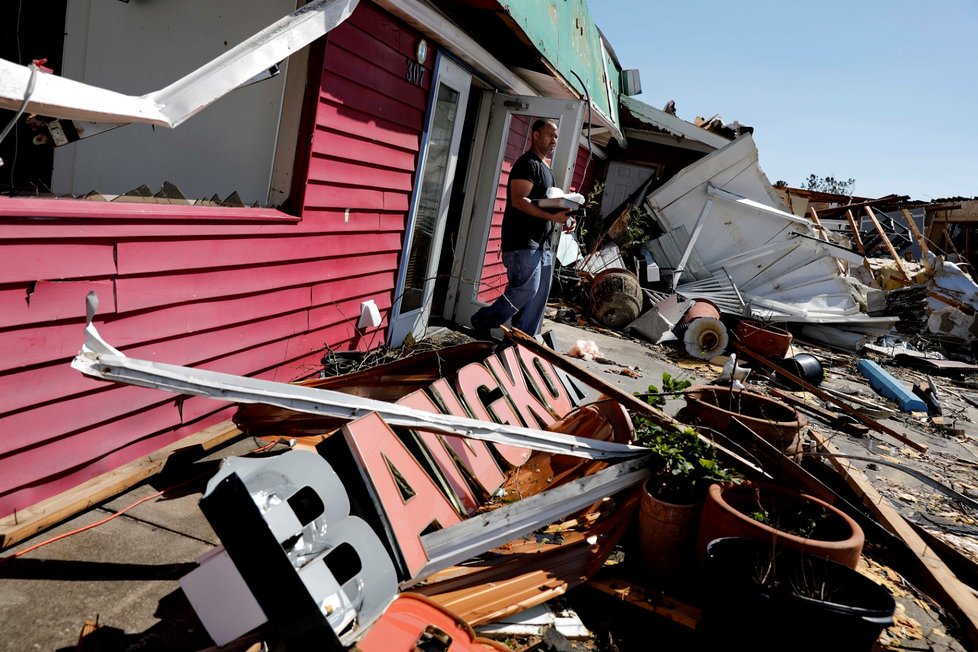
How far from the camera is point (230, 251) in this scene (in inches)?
140

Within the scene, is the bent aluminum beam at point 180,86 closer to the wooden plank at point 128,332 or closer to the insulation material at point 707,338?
the wooden plank at point 128,332

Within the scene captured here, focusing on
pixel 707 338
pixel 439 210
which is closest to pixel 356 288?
pixel 439 210

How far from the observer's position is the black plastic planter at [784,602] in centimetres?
227

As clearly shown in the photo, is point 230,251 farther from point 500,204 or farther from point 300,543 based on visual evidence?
point 500,204

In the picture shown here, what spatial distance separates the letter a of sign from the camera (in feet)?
7.95

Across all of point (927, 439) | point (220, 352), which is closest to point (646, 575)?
point (220, 352)

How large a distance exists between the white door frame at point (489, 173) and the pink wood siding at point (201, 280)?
1.86 m

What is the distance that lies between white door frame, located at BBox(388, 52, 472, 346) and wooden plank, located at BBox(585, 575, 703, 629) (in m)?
3.28

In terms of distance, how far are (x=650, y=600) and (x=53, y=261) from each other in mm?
2990

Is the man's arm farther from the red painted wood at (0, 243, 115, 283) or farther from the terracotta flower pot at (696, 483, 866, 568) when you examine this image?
the red painted wood at (0, 243, 115, 283)

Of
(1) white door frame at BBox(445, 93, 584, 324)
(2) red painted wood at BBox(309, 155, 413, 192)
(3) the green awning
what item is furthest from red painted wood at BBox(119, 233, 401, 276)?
(1) white door frame at BBox(445, 93, 584, 324)

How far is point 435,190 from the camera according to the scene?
20.6 ft

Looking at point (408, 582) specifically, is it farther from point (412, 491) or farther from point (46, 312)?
point (46, 312)

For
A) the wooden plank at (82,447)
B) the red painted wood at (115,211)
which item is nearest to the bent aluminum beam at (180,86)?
the red painted wood at (115,211)
